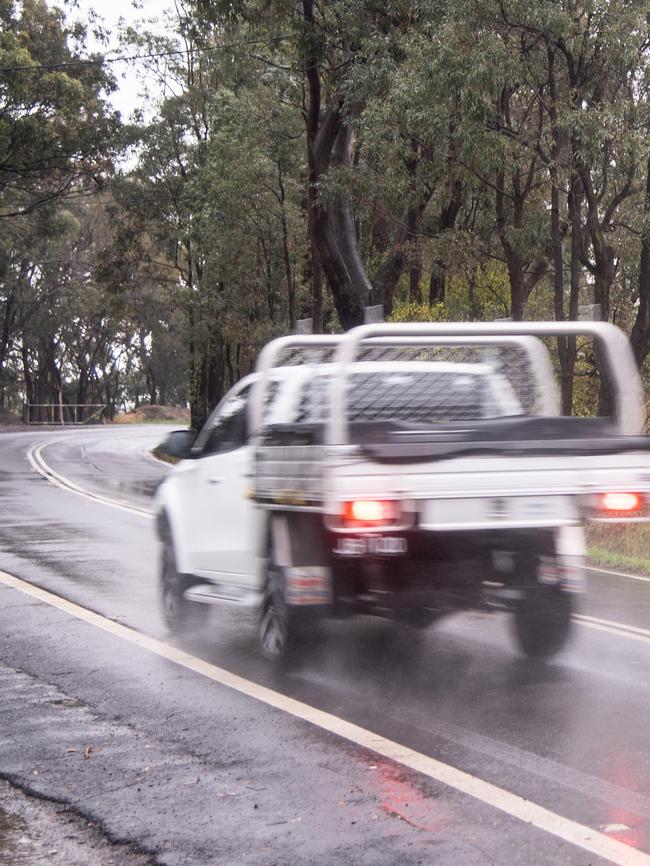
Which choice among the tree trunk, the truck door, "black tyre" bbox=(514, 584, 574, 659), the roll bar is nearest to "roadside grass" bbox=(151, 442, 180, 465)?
the tree trunk

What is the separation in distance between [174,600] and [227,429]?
1431 mm

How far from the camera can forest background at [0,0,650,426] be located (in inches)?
709

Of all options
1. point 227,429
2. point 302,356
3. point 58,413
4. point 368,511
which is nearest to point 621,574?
point 302,356

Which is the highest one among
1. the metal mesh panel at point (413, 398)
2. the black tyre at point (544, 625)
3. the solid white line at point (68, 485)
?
the metal mesh panel at point (413, 398)

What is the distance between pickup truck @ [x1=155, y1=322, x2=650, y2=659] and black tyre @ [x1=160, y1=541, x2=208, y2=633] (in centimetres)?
43

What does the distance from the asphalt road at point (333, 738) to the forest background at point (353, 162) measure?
31.7ft

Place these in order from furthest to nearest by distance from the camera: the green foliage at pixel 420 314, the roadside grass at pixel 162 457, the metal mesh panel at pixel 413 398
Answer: the roadside grass at pixel 162 457 → the green foliage at pixel 420 314 → the metal mesh panel at pixel 413 398

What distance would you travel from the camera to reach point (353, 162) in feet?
86.9

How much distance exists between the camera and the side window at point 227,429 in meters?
8.56

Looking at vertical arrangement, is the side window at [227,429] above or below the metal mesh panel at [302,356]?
below

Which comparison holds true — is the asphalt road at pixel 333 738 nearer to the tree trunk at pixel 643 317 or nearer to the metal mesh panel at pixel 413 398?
the metal mesh panel at pixel 413 398

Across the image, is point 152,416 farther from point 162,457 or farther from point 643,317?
point 643,317

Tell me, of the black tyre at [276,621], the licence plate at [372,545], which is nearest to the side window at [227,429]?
the black tyre at [276,621]

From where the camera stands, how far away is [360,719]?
251 inches
